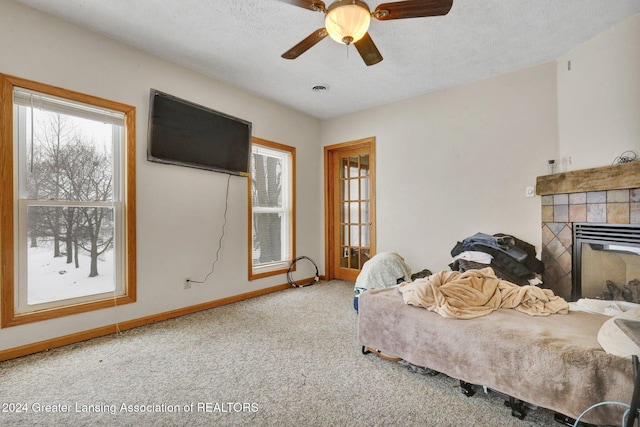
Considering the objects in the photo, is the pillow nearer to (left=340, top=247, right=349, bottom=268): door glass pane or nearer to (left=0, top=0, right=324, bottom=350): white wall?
(left=0, top=0, right=324, bottom=350): white wall

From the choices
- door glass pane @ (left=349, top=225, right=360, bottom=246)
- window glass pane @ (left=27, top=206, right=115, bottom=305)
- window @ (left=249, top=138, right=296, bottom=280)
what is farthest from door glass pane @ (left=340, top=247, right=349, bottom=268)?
window glass pane @ (left=27, top=206, right=115, bottom=305)

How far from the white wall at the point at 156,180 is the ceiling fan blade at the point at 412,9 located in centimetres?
223

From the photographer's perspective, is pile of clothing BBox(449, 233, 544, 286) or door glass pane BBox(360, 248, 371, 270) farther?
door glass pane BBox(360, 248, 371, 270)

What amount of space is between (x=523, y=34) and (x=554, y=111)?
0.88 metres

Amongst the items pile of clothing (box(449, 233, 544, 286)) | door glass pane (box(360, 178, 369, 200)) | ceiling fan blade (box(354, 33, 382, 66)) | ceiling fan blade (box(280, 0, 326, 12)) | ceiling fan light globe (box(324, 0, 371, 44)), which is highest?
ceiling fan blade (box(280, 0, 326, 12))

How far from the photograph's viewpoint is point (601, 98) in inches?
96.7

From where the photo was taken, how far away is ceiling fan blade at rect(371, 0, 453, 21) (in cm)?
164

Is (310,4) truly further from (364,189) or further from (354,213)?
(354,213)

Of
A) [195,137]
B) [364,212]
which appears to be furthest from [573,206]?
[195,137]

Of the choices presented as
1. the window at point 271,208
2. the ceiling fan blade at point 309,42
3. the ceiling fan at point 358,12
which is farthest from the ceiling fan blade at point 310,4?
the window at point 271,208

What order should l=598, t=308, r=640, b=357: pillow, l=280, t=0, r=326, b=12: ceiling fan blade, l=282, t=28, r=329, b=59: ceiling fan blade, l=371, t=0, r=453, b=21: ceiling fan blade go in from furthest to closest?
l=282, t=28, r=329, b=59: ceiling fan blade → l=280, t=0, r=326, b=12: ceiling fan blade → l=371, t=0, r=453, b=21: ceiling fan blade → l=598, t=308, r=640, b=357: pillow

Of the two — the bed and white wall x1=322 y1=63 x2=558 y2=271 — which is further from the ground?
white wall x1=322 y1=63 x2=558 y2=271

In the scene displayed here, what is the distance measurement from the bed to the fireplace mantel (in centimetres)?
118

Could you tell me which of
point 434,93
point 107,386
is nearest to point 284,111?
point 434,93
